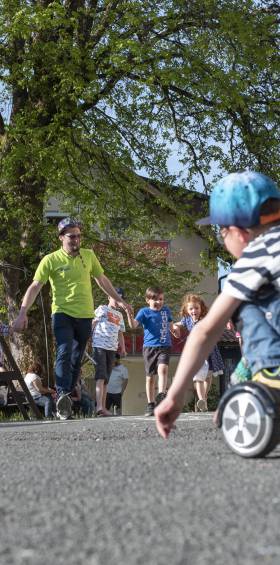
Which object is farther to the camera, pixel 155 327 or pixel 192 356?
pixel 155 327

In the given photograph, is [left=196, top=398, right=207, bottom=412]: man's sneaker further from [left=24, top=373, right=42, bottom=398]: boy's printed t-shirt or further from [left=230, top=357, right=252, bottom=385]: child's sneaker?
[left=230, top=357, right=252, bottom=385]: child's sneaker

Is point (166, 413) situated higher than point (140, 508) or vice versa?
point (166, 413)

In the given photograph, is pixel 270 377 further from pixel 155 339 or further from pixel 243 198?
pixel 155 339

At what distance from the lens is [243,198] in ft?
12.9

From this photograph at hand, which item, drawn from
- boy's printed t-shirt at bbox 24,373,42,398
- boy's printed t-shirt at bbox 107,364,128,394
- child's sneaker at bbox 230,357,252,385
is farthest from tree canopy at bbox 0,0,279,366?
A: child's sneaker at bbox 230,357,252,385

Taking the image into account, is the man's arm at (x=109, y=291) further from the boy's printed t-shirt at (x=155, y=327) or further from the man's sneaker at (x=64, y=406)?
the boy's printed t-shirt at (x=155, y=327)

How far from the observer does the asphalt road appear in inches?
75.6

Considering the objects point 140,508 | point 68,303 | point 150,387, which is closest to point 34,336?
point 150,387

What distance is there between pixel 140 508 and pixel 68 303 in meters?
6.96

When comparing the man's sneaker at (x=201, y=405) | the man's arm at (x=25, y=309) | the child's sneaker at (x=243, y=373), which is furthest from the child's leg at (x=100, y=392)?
the child's sneaker at (x=243, y=373)

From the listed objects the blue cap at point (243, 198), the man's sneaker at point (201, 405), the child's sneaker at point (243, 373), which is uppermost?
the blue cap at point (243, 198)

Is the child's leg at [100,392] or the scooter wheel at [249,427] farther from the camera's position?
the child's leg at [100,392]

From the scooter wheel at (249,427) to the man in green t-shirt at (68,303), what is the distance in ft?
18.0

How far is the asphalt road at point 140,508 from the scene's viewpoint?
6.30 feet
